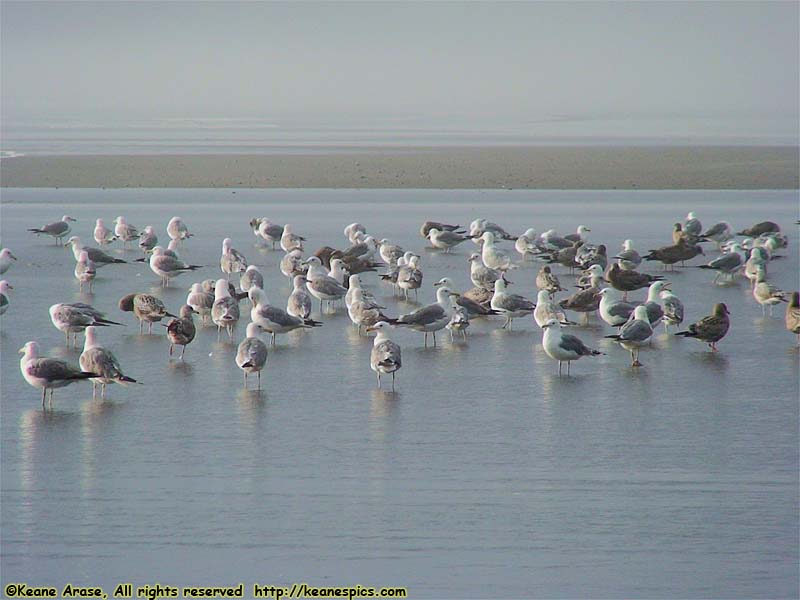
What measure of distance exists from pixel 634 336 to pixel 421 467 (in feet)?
15.8

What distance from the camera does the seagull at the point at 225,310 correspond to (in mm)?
15445

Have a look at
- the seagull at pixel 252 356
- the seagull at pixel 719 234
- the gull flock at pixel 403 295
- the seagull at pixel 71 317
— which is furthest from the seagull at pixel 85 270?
the seagull at pixel 719 234

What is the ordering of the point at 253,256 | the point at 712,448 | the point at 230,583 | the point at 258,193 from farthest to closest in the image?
1. the point at 258,193
2. the point at 253,256
3. the point at 712,448
4. the point at 230,583

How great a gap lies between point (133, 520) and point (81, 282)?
11.4 m

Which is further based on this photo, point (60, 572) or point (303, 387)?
point (303, 387)

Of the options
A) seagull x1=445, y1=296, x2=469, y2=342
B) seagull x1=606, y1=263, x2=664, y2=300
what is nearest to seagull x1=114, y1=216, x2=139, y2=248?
seagull x1=606, y1=263, x2=664, y2=300

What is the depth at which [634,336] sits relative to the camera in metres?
14.1

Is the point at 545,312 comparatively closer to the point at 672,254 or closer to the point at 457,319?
the point at 457,319

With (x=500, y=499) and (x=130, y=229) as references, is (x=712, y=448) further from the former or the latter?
(x=130, y=229)

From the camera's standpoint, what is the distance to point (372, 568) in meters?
7.90

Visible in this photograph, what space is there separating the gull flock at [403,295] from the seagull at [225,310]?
0.02 m

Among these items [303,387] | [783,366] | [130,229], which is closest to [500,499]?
[303,387]

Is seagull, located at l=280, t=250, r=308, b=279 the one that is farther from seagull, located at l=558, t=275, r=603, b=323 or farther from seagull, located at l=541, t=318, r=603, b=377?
seagull, located at l=541, t=318, r=603, b=377

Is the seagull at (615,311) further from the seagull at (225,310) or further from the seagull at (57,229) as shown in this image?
the seagull at (57,229)
